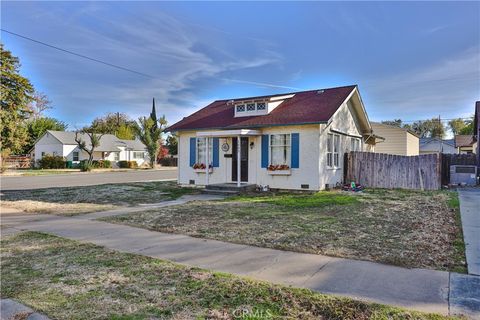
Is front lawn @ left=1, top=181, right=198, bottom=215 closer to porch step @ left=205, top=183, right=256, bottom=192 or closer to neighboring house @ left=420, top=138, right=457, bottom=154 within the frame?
porch step @ left=205, top=183, right=256, bottom=192

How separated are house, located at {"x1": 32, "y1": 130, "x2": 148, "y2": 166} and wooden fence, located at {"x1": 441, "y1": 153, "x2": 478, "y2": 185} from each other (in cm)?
4051

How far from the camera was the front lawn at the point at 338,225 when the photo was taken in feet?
17.4

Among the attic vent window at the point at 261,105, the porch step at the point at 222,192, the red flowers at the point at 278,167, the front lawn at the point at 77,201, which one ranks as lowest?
the front lawn at the point at 77,201

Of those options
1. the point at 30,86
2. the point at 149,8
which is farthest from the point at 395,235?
the point at 30,86

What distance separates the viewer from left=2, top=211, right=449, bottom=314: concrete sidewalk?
12.0 ft

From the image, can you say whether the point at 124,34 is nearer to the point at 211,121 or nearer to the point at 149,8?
the point at 149,8

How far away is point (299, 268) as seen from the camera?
460 centimetres

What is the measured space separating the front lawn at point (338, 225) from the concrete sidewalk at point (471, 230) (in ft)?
0.40

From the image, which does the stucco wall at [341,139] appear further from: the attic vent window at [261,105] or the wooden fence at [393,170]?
the attic vent window at [261,105]

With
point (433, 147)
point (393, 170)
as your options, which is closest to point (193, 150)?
point (393, 170)

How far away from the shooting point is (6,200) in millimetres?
13039

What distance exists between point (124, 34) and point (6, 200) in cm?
961

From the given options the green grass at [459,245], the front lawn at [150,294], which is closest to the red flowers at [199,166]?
the green grass at [459,245]

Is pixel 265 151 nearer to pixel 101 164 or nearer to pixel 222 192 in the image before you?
pixel 222 192
